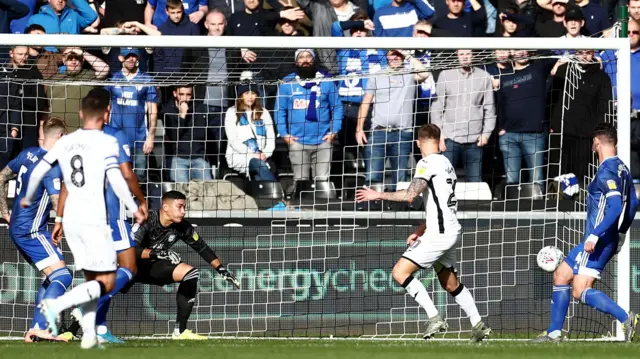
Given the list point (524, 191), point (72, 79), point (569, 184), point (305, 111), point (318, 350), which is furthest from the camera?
point (305, 111)

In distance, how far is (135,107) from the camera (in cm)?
1302

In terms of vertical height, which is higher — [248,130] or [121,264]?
[248,130]

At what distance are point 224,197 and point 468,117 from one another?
3.01 meters

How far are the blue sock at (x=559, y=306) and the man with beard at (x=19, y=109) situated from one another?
620cm

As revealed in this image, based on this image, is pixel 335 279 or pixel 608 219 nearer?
pixel 608 219

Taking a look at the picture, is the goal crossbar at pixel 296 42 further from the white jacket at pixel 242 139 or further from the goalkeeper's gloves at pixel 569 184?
the white jacket at pixel 242 139

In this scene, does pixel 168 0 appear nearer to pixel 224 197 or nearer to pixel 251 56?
pixel 251 56

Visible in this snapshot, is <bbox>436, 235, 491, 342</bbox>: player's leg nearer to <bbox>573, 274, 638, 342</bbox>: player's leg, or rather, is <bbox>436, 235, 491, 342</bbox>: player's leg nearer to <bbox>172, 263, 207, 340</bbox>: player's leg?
<bbox>573, 274, 638, 342</bbox>: player's leg

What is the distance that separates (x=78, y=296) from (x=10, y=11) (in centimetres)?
713

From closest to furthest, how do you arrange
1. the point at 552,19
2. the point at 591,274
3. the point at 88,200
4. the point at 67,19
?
1. the point at 88,200
2. the point at 591,274
3. the point at 67,19
4. the point at 552,19

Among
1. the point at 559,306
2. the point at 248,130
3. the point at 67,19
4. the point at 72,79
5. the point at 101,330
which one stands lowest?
the point at 101,330

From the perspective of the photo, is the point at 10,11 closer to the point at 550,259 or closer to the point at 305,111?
the point at 305,111

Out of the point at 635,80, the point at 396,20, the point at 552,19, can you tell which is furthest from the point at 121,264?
the point at 552,19

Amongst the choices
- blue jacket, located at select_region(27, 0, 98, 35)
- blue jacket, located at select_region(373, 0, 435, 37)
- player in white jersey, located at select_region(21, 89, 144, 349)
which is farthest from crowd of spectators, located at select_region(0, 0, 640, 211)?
player in white jersey, located at select_region(21, 89, 144, 349)
